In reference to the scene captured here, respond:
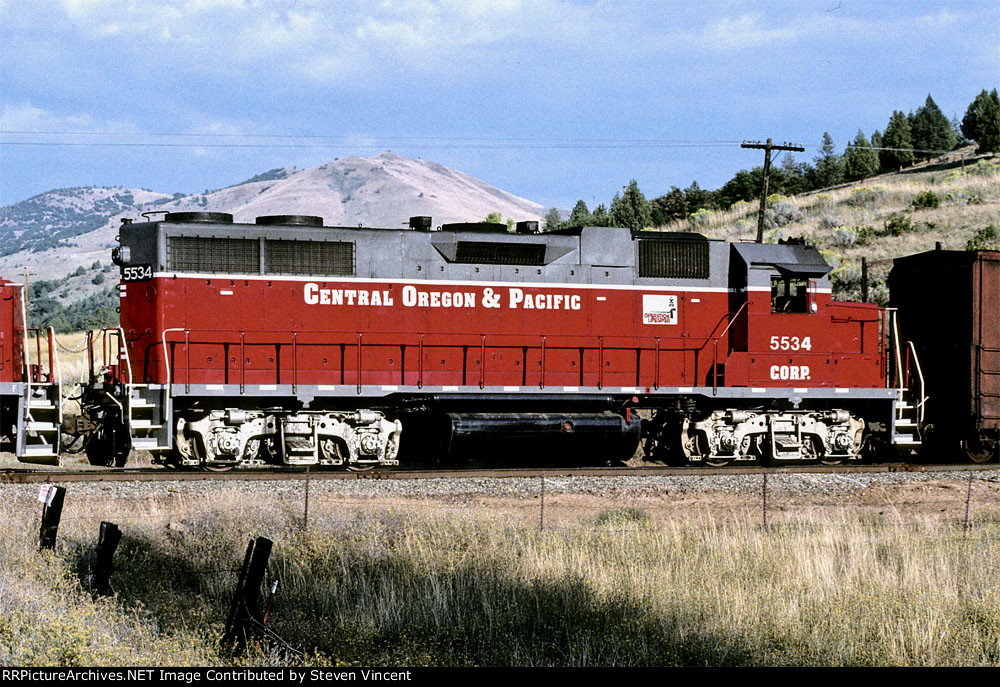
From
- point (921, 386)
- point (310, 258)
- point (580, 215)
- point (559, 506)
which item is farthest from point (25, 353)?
point (580, 215)

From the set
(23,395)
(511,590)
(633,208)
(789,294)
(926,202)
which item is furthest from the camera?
(633,208)

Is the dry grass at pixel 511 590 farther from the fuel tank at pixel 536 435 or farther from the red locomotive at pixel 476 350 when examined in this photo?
the fuel tank at pixel 536 435

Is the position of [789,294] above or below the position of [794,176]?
below

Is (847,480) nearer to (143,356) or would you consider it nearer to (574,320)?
(574,320)

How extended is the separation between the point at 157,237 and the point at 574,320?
726 centimetres

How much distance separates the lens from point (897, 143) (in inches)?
3885

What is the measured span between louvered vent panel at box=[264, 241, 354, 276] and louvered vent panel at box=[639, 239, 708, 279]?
210 inches

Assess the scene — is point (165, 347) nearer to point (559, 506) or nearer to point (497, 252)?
point (497, 252)

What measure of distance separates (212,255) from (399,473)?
15.7 ft

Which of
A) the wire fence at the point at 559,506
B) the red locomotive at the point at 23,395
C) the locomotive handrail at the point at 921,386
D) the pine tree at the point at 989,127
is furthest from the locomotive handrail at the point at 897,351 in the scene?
the pine tree at the point at 989,127

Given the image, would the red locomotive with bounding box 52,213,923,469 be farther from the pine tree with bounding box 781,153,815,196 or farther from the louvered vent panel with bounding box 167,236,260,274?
the pine tree with bounding box 781,153,815,196

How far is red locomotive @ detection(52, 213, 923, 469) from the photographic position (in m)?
15.8

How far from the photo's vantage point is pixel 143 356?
628 inches

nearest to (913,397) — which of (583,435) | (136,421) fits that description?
(583,435)
